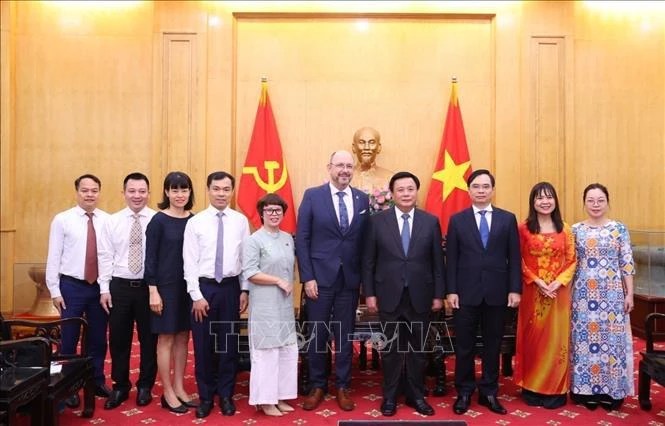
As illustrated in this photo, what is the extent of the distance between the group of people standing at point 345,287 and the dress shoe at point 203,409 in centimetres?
2

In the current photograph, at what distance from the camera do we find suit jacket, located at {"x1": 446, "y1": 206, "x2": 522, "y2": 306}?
12.0ft

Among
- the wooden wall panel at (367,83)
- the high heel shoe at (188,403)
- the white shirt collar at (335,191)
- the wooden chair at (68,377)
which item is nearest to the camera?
the wooden chair at (68,377)

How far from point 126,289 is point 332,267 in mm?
1297

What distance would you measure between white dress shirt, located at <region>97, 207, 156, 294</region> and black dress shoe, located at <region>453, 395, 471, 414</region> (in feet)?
6.92

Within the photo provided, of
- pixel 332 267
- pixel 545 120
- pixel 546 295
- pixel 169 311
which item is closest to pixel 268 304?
pixel 332 267

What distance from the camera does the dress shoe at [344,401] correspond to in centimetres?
373

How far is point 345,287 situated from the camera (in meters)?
3.79

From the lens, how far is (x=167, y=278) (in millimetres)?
3639

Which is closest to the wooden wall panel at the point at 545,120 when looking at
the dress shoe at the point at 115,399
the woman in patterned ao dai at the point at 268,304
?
the woman in patterned ao dai at the point at 268,304

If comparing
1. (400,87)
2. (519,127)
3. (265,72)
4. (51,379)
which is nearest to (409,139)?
(400,87)

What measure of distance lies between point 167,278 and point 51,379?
82 centimetres

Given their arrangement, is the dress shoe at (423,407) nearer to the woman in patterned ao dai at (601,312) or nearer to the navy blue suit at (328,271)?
the navy blue suit at (328,271)

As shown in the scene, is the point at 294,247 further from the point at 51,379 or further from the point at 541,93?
Answer: the point at 541,93

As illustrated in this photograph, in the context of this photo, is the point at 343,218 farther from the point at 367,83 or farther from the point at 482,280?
the point at 367,83
